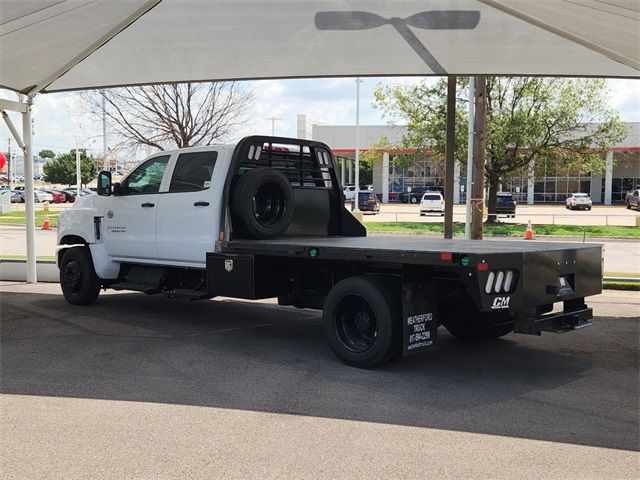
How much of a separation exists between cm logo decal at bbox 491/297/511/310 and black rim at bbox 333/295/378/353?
1291 millimetres

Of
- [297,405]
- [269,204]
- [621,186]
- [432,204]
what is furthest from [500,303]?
[621,186]

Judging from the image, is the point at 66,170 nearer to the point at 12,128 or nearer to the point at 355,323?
the point at 12,128

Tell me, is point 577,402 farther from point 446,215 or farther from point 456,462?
point 446,215

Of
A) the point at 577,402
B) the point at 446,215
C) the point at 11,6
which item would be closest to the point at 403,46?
the point at 446,215

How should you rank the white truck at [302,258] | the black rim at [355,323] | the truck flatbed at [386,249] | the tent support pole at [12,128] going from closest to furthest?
1. the truck flatbed at [386,249]
2. the white truck at [302,258]
3. the black rim at [355,323]
4. the tent support pole at [12,128]

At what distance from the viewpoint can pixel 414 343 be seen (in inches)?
257

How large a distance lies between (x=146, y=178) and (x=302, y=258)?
3259mm

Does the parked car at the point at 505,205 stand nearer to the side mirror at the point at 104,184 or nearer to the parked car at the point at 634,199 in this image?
the parked car at the point at 634,199

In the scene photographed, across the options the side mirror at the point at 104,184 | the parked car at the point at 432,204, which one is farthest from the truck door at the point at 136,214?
the parked car at the point at 432,204

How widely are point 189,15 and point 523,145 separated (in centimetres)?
2688

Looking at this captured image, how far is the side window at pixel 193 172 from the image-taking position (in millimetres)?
8711

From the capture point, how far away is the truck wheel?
10250 mm

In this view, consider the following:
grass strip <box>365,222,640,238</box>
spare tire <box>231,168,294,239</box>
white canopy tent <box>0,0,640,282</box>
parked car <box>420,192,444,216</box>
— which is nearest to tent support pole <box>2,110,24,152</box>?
white canopy tent <box>0,0,640,282</box>

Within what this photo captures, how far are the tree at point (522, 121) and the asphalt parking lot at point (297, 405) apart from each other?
2524 cm
